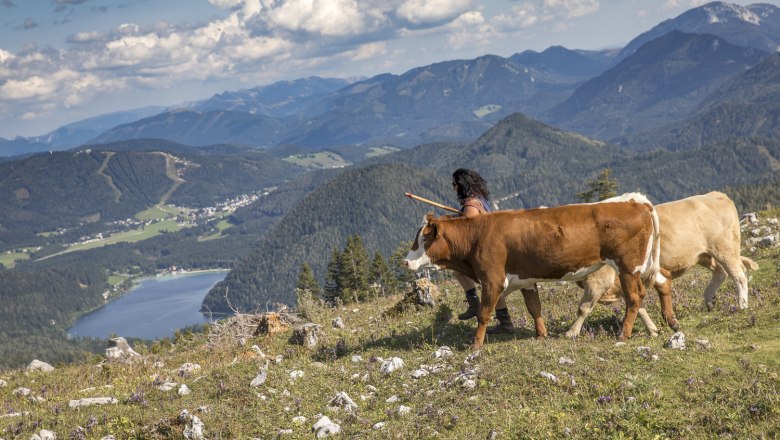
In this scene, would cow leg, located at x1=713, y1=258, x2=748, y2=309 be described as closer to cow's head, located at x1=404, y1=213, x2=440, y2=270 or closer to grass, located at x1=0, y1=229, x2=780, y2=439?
grass, located at x1=0, y1=229, x2=780, y2=439

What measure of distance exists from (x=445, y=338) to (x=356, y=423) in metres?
4.30

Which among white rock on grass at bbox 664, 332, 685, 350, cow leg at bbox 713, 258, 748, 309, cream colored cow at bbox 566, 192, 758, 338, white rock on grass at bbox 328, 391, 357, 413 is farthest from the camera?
cow leg at bbox 713, 258, 748, 309

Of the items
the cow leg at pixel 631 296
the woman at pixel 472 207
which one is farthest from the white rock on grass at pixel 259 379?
the cow leg at pixel 631 296

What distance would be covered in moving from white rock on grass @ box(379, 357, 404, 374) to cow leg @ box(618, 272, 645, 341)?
3.95 metres

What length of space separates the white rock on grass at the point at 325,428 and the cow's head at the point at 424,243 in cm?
374

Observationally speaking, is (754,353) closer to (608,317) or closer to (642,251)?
(642,251)

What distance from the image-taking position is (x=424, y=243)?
11.2 m

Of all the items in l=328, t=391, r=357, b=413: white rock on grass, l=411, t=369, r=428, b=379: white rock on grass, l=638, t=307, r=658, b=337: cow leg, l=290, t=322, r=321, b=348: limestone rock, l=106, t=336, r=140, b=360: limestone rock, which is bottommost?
l=106, t=336, r=140, b=360: limestone rock

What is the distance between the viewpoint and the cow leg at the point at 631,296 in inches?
405

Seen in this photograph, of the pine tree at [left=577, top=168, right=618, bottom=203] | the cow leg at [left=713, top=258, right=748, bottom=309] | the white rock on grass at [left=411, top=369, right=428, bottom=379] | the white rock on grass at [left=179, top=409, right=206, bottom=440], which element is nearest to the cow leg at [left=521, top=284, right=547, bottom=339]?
the white rock on grass at [left=411, top=369, right=428, bottom=379]

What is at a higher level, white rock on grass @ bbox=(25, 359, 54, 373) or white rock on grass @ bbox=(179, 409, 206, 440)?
white rock on grass @ bbox=(179, 409, 206, 440)

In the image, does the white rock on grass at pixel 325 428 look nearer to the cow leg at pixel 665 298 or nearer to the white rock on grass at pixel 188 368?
the white rock on grass at pixel 188 368

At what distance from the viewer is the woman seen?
38.8 feet

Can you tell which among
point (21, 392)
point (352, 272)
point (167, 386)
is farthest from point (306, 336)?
point (352, 272)
